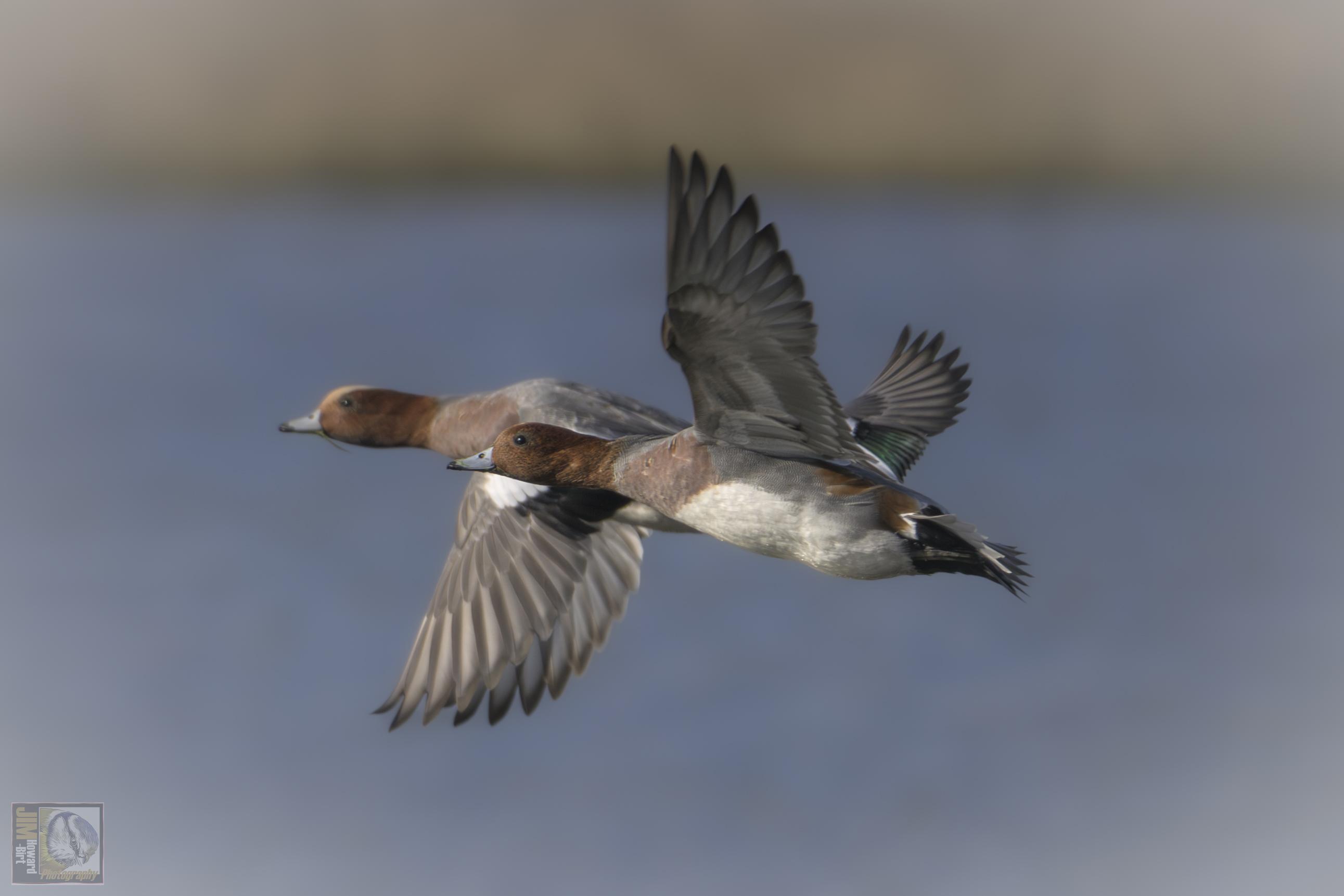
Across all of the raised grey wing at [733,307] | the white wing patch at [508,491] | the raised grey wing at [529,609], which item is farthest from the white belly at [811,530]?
the white wing patch at [508,491]

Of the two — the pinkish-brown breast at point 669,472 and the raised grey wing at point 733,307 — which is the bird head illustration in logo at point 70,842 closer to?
the pinkish-brown breast at point 669,472

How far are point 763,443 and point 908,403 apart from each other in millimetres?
1276

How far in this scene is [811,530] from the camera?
10.2ft

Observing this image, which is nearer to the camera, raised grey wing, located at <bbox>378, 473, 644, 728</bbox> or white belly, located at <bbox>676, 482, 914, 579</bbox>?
white belly, located at <bbox>676, 482, 914, 579</bbox>

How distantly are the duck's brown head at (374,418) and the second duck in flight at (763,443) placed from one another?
1453mm

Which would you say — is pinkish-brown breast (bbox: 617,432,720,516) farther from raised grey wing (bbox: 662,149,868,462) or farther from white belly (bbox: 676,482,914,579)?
raised grey wing (bbox: 662,149,868,462)

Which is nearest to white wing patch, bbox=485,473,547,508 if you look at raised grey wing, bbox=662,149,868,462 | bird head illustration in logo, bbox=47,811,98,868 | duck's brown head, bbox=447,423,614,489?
duck's brown head, bbox=447,423,614,489

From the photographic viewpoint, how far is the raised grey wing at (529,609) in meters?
4.24

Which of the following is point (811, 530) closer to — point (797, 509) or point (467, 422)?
point (797, 509)

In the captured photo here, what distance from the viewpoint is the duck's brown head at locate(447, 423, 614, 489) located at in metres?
3.59

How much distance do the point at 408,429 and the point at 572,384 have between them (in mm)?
713

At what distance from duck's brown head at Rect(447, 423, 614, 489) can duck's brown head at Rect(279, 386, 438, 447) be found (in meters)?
1.05

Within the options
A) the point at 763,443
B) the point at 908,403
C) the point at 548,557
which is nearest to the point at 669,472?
the point at 763,443

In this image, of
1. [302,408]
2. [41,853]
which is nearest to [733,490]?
[41,853]
